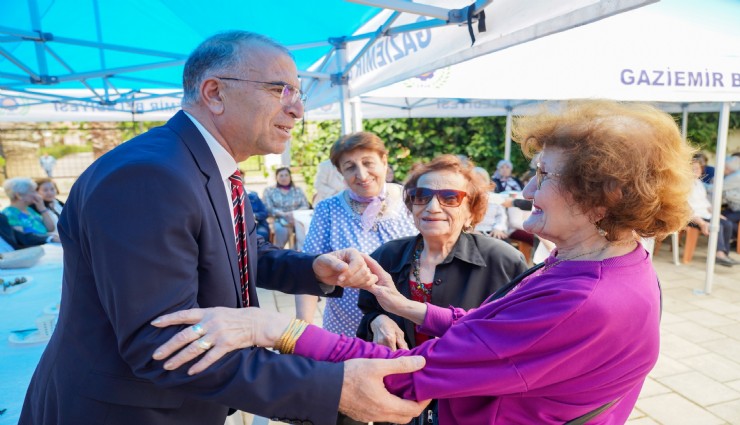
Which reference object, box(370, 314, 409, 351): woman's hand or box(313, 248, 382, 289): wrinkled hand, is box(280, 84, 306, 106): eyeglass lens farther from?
box(370, 314, 409, 351): woman's hand

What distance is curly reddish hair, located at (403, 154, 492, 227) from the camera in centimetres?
236

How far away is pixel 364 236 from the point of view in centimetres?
280

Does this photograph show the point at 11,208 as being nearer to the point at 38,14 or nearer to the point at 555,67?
the point at 38,14

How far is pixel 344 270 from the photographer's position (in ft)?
5.66

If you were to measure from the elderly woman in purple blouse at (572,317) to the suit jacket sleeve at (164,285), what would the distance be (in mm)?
57

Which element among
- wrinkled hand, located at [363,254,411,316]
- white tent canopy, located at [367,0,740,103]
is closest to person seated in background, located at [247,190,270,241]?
white tent canopy, located at [367,0,740,103]

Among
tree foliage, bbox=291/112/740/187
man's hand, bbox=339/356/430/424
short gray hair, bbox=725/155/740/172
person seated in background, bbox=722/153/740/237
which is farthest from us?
tree foliage, bbox=291/112/740/187

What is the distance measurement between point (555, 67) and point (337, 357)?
4.30 meters

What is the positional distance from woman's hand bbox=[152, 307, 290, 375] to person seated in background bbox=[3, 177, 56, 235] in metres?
6.31

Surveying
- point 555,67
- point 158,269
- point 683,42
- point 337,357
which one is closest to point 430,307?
point 337,357

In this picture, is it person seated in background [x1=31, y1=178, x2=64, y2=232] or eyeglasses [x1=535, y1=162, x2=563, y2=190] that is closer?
eyeglasses [x1=535, y1=162, x2=563, y2=190]

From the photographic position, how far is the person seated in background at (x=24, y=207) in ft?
19.5

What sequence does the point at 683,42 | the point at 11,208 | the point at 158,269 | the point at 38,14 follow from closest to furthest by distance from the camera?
the point at 158,269
the point at 38,14
the point at 683,42
the point at 11,208

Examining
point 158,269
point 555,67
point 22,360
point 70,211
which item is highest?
point 555,67
